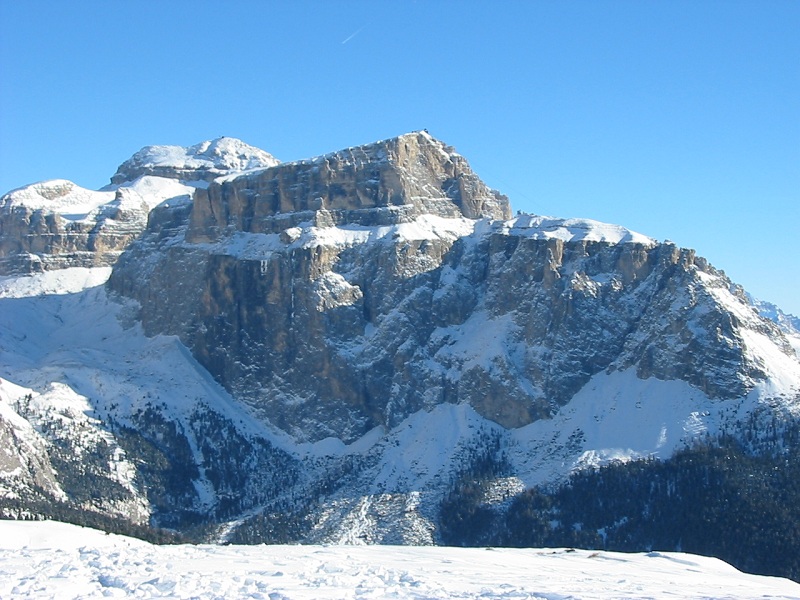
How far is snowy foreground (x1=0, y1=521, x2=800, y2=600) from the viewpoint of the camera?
74.4 m

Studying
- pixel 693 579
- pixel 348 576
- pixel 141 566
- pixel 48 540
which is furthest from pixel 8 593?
pixel 693 579

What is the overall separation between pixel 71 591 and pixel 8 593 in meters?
3.60

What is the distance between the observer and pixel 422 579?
266 feet

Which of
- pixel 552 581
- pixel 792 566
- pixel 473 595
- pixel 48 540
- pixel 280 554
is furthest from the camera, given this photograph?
pixel 792 566

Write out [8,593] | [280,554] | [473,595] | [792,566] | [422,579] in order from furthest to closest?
[792,566] < [280,554] < [422,579] < [473,595] < [8,593]

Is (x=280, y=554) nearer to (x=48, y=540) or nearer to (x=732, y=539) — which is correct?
(x=48, y=540)

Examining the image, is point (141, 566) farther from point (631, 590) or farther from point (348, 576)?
point (631, 590)

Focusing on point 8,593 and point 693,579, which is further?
point 693,579

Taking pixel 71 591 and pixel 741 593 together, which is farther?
pixel 741 593

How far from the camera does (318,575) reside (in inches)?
3231

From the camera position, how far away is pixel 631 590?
8500 centimetres

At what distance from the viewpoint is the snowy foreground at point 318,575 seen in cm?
7438

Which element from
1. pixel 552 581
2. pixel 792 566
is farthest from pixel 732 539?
pixel 552 581

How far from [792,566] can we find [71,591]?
144 meters
